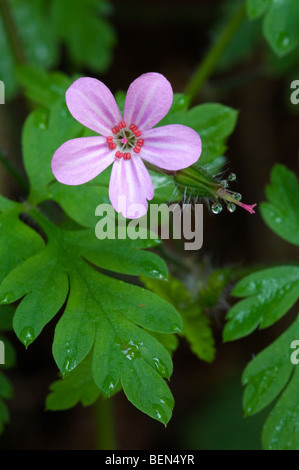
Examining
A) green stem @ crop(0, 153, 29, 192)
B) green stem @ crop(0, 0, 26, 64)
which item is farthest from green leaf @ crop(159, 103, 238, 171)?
green stem @ crop(0, 0, 26, 64)

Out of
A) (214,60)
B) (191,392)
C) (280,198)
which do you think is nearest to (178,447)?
(191,392)

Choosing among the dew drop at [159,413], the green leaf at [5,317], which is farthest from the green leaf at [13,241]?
the dew drop at [159,413]

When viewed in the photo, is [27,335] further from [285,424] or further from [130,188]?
[285,424]

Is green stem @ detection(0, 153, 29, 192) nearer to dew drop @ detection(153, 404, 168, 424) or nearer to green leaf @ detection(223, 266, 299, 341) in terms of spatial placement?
green leaf @ detection(223, 266, 299, 341)

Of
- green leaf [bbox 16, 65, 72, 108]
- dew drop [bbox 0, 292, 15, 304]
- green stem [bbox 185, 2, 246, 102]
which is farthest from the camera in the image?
green stem [bbox 185, 2, 246, 102]
